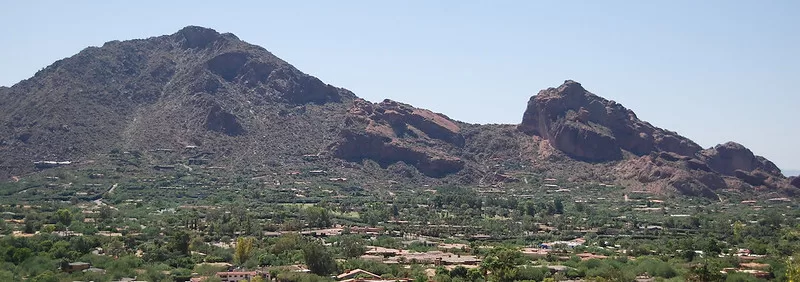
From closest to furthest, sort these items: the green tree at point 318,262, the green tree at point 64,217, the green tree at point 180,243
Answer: the green tree at point 318,262
the green tree at point 180,243
the green tree at point 64,217

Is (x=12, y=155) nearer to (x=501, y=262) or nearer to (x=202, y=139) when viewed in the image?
(x=202, y=139)

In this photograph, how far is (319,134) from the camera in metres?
179

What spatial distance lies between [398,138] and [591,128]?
36651mm

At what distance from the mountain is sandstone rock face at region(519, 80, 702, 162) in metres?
0.24

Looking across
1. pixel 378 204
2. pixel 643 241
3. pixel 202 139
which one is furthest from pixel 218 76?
pixel 643 241

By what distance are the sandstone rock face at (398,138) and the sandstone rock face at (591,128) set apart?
18.0m

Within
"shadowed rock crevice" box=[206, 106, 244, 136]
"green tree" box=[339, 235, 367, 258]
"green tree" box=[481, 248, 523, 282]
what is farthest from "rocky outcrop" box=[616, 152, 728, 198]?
"green tree" box=[481, 248, 523, 282]

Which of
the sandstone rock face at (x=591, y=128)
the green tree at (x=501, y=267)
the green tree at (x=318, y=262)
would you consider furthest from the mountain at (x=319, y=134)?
the green tree at (x=501, y=267)

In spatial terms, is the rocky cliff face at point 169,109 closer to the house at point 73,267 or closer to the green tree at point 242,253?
the green tree at point 242,253

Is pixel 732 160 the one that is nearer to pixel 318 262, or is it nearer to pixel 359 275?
pixel 318 262

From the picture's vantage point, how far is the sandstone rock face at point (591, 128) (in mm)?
172500

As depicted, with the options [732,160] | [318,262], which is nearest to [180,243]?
[318,262]

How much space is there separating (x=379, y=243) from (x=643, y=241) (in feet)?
94.8

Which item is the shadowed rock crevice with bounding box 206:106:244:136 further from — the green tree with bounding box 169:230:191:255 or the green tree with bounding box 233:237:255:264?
the green tree with bounding box 233:237:255:264
